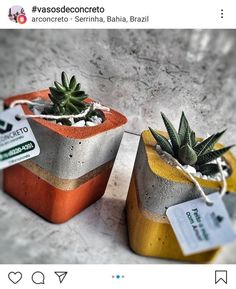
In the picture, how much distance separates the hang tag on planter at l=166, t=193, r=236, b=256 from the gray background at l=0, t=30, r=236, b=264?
→ 0.12 meters

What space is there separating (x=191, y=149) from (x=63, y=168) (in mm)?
228

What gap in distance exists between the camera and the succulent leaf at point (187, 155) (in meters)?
0.53

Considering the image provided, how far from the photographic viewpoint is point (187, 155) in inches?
21.3

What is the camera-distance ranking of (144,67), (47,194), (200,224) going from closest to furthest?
(200,224)
(47,194)
(144,67)

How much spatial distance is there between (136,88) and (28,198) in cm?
35

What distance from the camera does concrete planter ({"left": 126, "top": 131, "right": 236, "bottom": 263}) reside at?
A: 51cm
